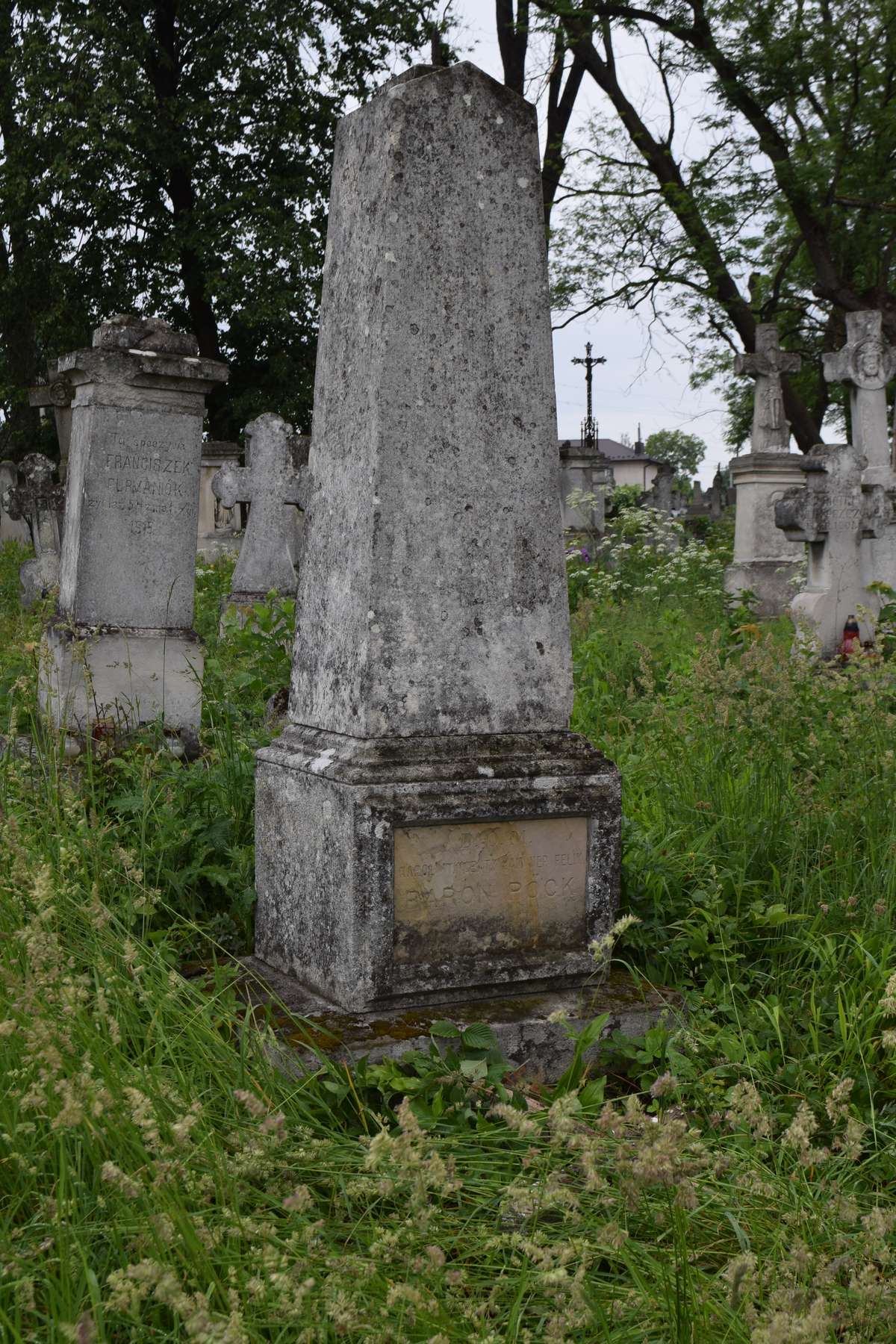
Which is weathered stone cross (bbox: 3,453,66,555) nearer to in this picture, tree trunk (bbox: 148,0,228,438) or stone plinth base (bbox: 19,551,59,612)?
stone plinth base (bbox: 19,551,59,612)

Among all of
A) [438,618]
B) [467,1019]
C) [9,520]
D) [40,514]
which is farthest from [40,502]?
[467,1019]

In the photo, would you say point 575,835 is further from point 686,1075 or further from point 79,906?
point 79,906

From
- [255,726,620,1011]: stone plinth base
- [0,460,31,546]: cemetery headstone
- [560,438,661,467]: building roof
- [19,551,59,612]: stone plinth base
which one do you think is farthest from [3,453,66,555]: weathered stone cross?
[560,438,661,467]: building roof

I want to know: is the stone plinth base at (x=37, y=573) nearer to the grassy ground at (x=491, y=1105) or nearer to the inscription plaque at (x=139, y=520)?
the inscription plaque at (x=139, y=520)

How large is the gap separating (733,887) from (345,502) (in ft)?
5.35

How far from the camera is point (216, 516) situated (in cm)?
2070

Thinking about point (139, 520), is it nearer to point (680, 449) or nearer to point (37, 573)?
point (37, 573)

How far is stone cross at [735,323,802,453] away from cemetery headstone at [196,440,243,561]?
721 centimetres

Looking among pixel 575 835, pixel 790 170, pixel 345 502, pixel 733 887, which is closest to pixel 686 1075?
pixel 575 835

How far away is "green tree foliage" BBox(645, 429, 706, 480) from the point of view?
99.9 metres

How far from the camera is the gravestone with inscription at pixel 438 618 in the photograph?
3189 mm

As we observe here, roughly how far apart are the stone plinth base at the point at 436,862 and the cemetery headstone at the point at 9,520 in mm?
18941

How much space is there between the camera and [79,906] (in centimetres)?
257

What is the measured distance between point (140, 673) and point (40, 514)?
26.6 feet
